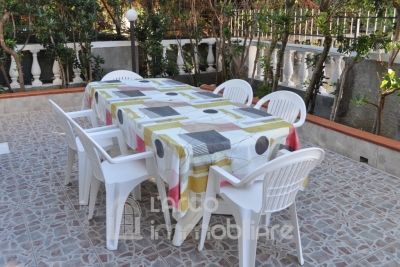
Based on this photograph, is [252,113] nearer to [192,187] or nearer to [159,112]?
[159,112]

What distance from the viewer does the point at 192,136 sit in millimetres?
2350

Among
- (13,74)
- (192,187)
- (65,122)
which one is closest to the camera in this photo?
(192,187)

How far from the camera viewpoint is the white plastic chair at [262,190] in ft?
6.56

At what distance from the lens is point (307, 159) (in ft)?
6.69

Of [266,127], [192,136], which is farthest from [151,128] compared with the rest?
[266,127]

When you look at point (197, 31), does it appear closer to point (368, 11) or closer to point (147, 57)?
point (147, 57)

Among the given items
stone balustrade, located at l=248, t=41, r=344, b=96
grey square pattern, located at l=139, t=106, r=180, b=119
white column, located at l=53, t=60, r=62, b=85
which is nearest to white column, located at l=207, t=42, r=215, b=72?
stone balustrade, located at l=248, t=41, r=344, b=96

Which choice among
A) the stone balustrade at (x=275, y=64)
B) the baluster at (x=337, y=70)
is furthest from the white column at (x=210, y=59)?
the baluster at (x=337, y=70)

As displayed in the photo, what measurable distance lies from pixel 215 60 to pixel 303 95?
236cm

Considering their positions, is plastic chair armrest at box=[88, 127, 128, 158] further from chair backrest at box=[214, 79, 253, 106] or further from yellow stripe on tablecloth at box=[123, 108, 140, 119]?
chair backrest at box=[214, 79, 253, 106]

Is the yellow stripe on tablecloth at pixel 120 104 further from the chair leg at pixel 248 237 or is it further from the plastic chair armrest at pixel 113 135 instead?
the chair leg at pixel 248 237

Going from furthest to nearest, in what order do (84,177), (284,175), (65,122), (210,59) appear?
1. (210,59)
2. (84,177)
3. (65,122)
4. (284,175)

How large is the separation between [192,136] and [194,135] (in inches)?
0.9

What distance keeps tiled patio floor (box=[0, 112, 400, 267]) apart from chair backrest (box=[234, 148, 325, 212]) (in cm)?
53
